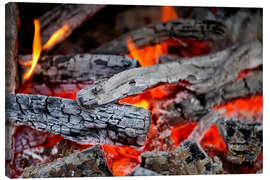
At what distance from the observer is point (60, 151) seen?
1596 millimetres

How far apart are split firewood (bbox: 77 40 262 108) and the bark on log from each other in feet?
1.59

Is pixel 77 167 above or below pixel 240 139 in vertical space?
below

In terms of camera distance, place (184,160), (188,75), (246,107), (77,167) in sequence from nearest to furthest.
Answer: (77,167), (184,160), (188,75), (246,107)

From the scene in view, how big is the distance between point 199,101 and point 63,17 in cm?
99

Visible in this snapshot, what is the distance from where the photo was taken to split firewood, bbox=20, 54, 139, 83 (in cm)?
169

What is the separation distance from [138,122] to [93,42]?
796 millimetres

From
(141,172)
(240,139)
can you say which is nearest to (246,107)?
(240,139)

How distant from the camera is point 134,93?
1.60 meters

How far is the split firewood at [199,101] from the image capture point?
5.83 feet

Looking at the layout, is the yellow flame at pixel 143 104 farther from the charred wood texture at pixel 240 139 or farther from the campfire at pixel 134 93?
the charred wood texture at pixel 240 139

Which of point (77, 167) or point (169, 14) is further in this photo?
point (169, 14)

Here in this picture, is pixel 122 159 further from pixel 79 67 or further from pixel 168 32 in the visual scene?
pixel 168 32

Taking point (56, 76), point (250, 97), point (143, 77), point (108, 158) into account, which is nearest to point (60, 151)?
point (108, 158)

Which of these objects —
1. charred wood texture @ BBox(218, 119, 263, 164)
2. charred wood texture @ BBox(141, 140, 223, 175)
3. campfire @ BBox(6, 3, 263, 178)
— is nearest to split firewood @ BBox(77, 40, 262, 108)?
campfire @ BBox(6, 3, 263, 178)
